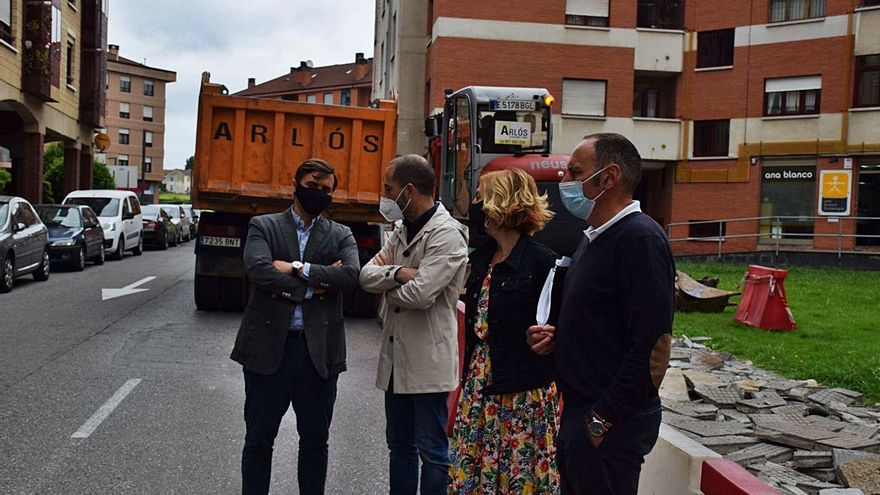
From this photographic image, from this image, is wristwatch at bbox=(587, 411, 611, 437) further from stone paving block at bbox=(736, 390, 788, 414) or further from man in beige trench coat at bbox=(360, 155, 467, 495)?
stone paving block at bbox=(736, 390, 788, 414)

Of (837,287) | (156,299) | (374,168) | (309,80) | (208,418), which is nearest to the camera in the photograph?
(208,418)

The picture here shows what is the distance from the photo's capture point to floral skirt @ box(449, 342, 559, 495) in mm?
4141

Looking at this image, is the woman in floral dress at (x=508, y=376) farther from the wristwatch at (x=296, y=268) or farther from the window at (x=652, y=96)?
the window at (x=652, y=96)

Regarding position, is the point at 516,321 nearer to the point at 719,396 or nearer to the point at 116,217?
the point at 719,396

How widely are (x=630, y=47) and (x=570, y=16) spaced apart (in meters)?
2.51

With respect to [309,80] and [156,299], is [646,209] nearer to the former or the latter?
[156,299]

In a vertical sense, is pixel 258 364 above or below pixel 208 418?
above

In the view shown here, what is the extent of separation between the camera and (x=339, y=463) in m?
6.09

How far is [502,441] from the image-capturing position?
420cm

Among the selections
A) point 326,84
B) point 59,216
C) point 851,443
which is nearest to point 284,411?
point 851,443

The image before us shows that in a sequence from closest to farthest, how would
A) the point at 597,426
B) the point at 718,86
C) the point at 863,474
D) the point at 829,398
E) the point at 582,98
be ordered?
the point at 597,426, the point at 863,474, the point at 829,398, the point at 582,98, the point at 718,86

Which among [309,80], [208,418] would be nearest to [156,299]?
[208,418]

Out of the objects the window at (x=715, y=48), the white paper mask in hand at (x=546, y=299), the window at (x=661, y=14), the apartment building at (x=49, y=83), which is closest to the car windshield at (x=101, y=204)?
the apartment building at (x=49, y=83)

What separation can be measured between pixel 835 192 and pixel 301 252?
97.4 feet
